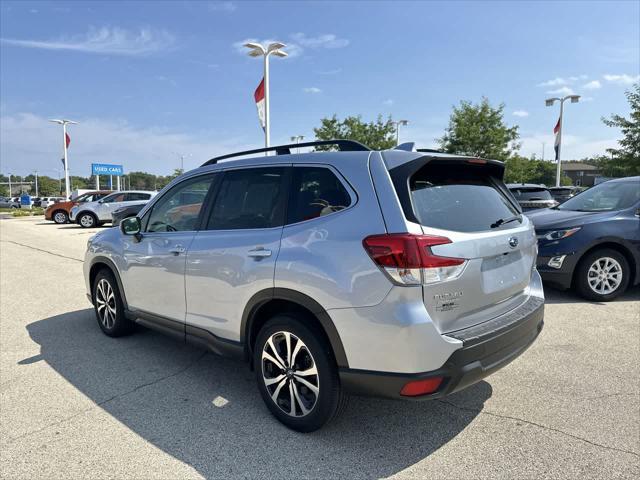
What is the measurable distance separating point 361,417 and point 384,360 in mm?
874

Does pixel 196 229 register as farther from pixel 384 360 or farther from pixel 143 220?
pixel 384 360

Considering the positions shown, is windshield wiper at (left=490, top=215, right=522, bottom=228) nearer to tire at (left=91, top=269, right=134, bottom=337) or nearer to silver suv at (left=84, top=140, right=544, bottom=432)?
silver suv at (left=84, top=140, right=544, bottom=432)

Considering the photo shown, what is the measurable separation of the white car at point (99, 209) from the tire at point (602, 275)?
1761cm

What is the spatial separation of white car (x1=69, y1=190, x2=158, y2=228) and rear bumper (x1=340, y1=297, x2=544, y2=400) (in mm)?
18851

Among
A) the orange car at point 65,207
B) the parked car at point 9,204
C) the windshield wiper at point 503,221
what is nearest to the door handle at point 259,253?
the windshield wiper at point 503,221

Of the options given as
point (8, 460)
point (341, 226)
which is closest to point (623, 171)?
point (341, 226)

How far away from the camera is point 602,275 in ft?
19.2

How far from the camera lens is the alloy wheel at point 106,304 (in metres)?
4.69

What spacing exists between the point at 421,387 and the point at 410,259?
694 mm

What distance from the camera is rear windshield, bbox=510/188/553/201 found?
34.6 ft

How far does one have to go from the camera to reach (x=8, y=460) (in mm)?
2621

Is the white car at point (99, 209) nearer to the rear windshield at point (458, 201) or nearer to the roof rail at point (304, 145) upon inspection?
the roof rail at point (304, 145)

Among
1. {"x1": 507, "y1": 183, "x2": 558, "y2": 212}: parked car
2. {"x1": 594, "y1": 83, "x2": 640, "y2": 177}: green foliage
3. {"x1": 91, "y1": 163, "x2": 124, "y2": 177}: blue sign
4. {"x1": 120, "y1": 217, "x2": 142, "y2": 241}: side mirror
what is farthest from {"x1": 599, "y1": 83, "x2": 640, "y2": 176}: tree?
{"x1": 91, "y1": 163, "x2": 124, "y2": 177}: blue sign

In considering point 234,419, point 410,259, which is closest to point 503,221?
point 410,259
